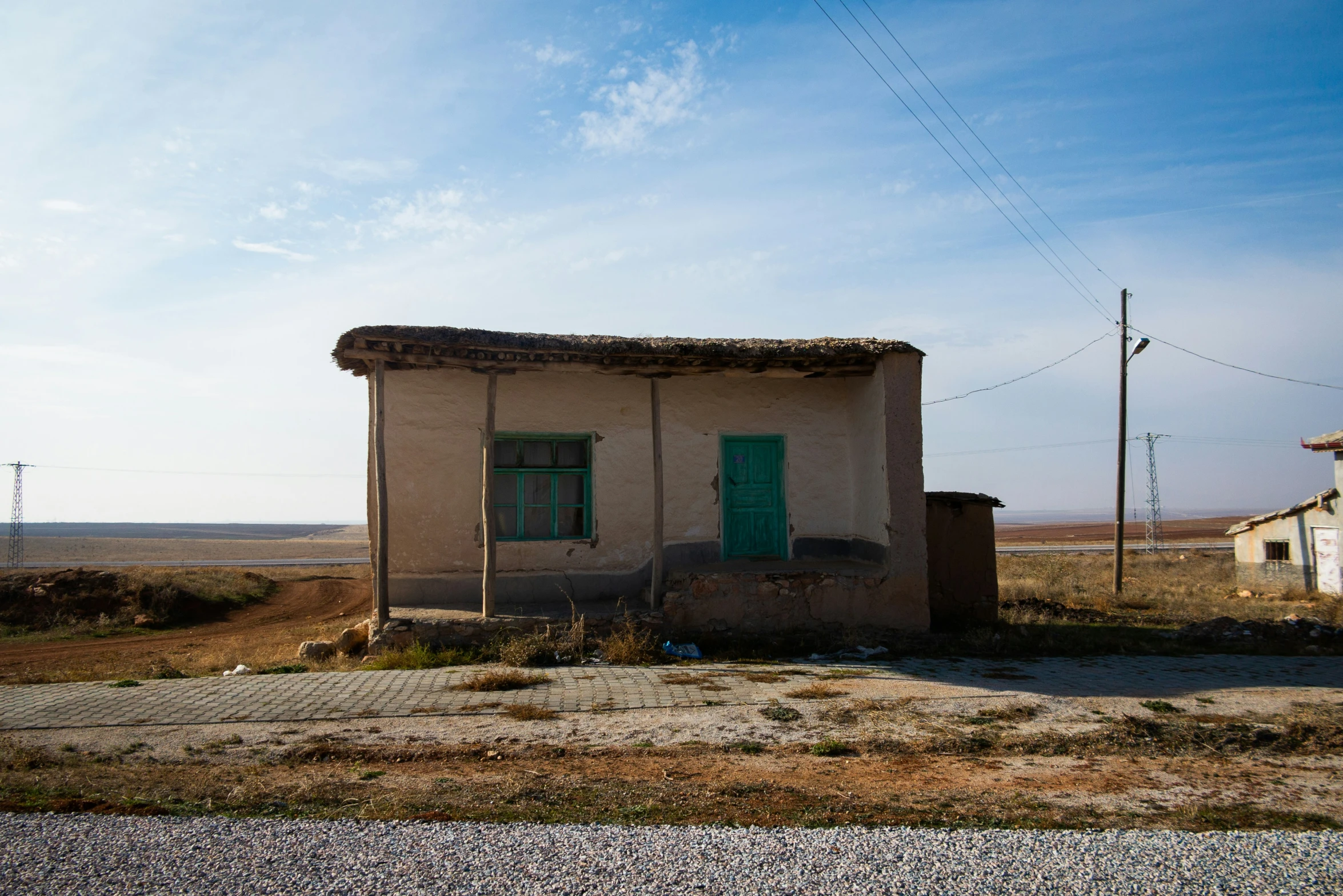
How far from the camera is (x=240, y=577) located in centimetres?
2339

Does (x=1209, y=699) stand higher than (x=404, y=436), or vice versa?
(x=404, y=436)

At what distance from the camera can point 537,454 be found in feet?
36.6

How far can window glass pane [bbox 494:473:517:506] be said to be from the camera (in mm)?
10914

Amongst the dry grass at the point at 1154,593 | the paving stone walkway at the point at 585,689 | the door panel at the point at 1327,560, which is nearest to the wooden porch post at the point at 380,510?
the paving stone walkway at the point at 585,689

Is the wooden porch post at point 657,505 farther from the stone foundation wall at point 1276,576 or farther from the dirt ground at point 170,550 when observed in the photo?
the dirt ground at point 170,550

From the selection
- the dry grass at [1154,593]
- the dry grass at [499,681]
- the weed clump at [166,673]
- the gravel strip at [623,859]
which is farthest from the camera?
the dry grass at [1154,593]

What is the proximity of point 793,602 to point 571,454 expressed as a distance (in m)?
3.55

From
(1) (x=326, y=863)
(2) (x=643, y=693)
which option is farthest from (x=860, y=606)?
(1) (x=326, y=863)

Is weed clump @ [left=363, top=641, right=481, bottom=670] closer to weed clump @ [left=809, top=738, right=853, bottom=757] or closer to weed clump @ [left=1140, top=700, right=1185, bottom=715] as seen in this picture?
weed clump @ [left=809, top=738, right=853, bottom=757]

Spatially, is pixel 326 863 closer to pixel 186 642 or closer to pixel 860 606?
pixel 860 606

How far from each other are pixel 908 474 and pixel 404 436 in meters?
6.34

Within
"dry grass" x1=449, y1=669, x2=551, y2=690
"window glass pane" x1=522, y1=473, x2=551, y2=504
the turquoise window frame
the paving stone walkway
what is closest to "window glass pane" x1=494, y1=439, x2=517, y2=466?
the turquoise window frame

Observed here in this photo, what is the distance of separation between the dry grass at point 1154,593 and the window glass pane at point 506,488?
297 inches

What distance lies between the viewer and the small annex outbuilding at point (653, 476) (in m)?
10.1
